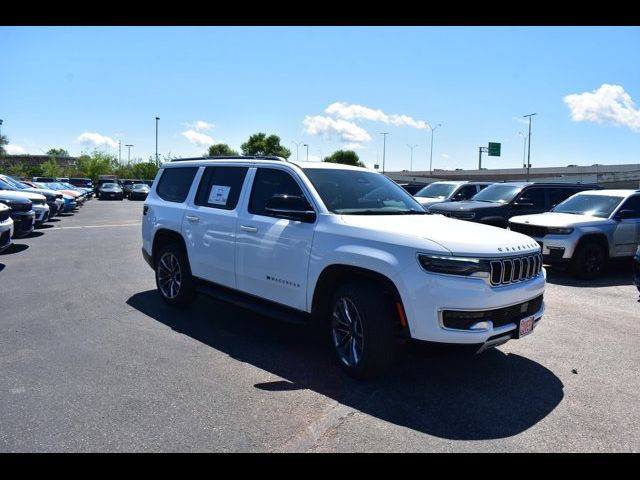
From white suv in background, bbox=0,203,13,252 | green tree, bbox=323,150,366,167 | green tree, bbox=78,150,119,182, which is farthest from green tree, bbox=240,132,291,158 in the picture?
white suv in background, bbox=0,203,13,252

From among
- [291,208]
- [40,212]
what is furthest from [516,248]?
[40,212]

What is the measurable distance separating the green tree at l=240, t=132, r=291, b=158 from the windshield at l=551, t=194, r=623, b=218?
75591 millimetres

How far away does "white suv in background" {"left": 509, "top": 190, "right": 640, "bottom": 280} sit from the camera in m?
9.22

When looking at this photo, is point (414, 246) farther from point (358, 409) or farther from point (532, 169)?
point (532, 169)

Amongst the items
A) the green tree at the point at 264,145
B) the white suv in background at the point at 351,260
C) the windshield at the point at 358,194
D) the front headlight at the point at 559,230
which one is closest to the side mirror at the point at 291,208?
the white suv in background at the point at 351,260

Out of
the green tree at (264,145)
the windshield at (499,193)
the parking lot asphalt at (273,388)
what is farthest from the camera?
the green tree at (264,145)

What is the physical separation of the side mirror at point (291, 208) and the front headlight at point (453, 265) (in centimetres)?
122

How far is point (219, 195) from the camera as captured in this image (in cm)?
598

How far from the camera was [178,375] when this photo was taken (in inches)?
173

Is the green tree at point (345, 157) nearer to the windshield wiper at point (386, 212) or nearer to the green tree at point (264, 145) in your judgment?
the green tree at point (264, 145)

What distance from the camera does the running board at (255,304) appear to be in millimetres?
4809

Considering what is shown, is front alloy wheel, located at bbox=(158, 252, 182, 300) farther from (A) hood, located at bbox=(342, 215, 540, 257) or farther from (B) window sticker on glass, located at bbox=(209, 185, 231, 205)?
(A) hood, located at bbox=(342, 215, 540, 257)

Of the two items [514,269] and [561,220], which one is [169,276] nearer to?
[514,269]

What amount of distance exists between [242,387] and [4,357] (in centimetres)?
236
